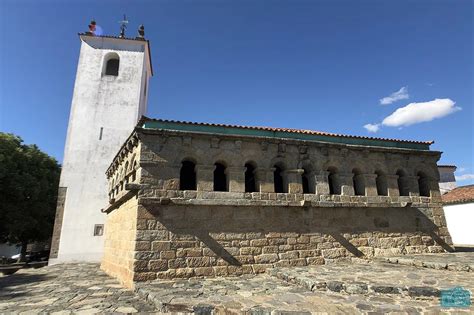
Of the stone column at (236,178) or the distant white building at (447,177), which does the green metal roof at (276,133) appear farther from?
the distant white building at (447,177)

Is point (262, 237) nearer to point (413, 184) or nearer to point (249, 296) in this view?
point (249, 296)

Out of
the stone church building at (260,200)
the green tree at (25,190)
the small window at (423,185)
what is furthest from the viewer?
the green tree at (25,190)

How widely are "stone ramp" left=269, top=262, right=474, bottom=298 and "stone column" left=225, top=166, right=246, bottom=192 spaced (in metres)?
2.18

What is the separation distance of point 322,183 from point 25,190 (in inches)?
655

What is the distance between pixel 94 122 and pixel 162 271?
1070cm

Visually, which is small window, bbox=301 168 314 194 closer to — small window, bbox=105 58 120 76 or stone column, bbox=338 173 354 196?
stone column, bbox=338 173 354 196

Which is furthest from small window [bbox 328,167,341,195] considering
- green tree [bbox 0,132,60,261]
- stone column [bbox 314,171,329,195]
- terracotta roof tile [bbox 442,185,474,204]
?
green tree [bbox 0,132,60,261]

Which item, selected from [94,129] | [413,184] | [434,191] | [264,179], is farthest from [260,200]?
[94,129]


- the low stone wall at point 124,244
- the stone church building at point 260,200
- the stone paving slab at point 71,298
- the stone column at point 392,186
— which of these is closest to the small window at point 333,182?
the stone church building at point 260,200

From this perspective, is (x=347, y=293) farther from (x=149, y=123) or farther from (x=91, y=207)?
(x=91, y=207)

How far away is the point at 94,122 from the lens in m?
14.7

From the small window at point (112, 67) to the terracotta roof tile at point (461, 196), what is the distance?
21.4m

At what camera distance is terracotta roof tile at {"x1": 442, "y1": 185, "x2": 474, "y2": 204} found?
17595 mm

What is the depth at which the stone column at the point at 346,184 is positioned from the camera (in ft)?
29.0
